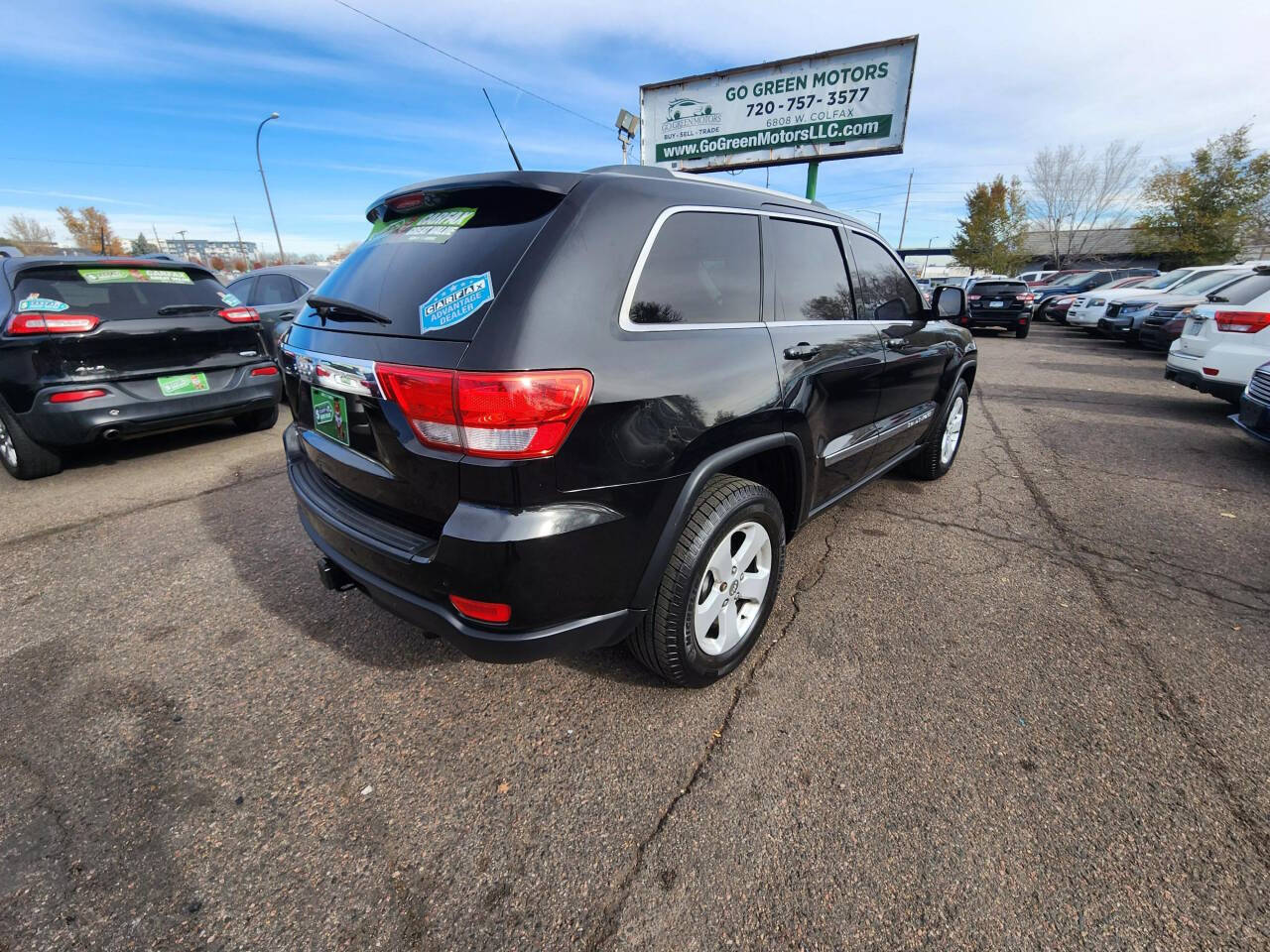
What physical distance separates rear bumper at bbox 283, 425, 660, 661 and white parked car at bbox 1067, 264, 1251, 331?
1394 centimetres

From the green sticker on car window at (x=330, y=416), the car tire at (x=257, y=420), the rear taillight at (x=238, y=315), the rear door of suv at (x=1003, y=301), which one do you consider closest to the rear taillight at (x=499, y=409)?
the green sticker on car window at (x=330, y=416)

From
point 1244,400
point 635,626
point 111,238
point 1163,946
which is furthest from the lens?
point 111,238

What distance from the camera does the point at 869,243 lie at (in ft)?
11.3

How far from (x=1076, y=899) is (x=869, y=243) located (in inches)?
124

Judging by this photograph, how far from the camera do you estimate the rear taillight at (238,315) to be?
193 inches

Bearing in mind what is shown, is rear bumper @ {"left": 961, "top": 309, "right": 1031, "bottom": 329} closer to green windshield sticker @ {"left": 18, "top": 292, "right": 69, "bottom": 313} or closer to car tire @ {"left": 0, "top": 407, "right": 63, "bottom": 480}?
green windshield sticker @ {"left": 18, "top": 292, "right": 69, "bottom": 313}

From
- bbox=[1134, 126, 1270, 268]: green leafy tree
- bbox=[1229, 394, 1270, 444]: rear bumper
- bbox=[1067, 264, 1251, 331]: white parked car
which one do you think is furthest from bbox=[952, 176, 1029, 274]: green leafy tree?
bbox=[1229, 394, 1270, 444]: rear bumper

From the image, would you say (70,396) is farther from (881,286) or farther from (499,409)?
(881,286)

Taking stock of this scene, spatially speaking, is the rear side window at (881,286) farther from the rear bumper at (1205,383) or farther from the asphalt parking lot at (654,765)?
the rear bumper at (1205,383)

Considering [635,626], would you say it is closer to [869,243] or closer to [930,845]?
[930,845]

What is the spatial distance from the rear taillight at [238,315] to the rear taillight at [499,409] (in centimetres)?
438

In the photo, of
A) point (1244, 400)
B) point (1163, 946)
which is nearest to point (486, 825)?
point (1163, 946)

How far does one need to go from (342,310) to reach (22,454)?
4055 mm

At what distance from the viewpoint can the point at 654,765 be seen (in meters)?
1.96
